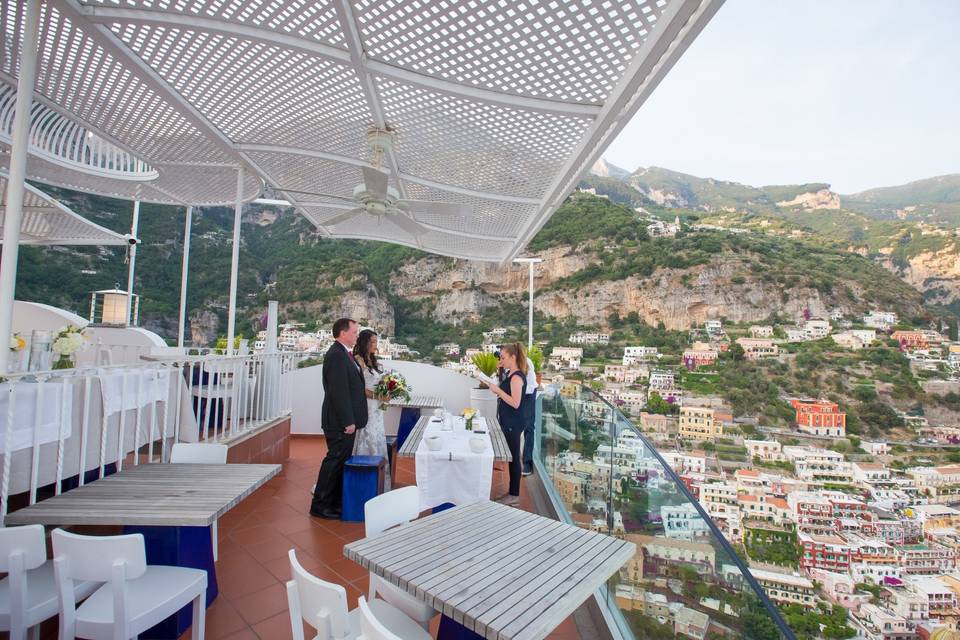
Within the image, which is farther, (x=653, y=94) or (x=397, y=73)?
(x=397, y=73)

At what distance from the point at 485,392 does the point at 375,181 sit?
4071 millimetres

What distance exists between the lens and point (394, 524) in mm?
2035

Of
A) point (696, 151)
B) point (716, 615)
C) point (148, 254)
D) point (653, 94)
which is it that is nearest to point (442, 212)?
point (653, 94)

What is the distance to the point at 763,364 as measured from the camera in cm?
2148

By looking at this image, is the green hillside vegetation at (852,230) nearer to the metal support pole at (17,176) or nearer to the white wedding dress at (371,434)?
the white wedding dress at (371,434)

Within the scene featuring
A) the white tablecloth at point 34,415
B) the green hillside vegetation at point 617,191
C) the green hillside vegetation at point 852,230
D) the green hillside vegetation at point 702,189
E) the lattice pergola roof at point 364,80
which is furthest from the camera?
the green hillside vegetation at point 702,189

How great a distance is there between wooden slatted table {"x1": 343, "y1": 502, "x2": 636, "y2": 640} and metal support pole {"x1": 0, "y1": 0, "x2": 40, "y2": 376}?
2.21m

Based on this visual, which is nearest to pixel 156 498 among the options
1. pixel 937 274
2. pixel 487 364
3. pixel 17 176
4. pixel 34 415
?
pixel 34 415

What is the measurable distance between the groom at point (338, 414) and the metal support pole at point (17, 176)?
1.75 metres

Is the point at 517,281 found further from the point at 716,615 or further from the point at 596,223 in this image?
the point at 716,615

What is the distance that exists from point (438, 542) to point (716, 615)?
943mm

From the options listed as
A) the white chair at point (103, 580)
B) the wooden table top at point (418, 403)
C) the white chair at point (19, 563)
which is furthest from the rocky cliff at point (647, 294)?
the white chair at point (19, 563)

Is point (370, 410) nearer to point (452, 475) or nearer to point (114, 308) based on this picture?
point (452, 475)

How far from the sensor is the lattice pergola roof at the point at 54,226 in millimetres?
5969
